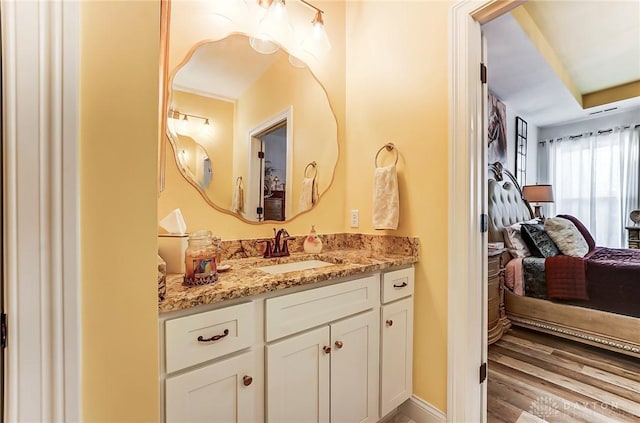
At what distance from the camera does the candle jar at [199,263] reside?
1012 millimetres

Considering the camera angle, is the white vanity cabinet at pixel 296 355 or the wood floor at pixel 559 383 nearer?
the white vanity cabinet at pixel 296 355

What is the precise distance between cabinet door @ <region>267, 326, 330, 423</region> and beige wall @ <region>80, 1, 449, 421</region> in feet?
1.56

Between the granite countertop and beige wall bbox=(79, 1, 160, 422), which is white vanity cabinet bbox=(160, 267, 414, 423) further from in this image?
beige wall bbox=(79, 1, 160, 422)

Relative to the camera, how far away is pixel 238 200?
63.8 inches

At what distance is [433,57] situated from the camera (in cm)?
157

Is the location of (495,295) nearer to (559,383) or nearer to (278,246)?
(559,383)

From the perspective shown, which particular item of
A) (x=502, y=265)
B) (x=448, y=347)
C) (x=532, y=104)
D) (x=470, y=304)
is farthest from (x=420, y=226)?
(x=532, y=104)

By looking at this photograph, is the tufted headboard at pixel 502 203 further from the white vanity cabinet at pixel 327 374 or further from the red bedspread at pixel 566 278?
the white vanity cabinet at pixel 327 374

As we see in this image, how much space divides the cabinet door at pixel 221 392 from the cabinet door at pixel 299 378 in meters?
0.05

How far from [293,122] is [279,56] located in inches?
15.4

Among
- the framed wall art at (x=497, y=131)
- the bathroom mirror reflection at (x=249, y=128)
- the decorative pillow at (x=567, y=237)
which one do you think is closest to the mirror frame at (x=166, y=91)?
the bathroom mirror reflection at (x=249, y=128)

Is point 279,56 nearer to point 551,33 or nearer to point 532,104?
point 551,33

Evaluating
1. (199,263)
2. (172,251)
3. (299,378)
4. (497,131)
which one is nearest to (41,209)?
(199,263)

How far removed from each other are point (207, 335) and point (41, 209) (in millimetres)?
562
